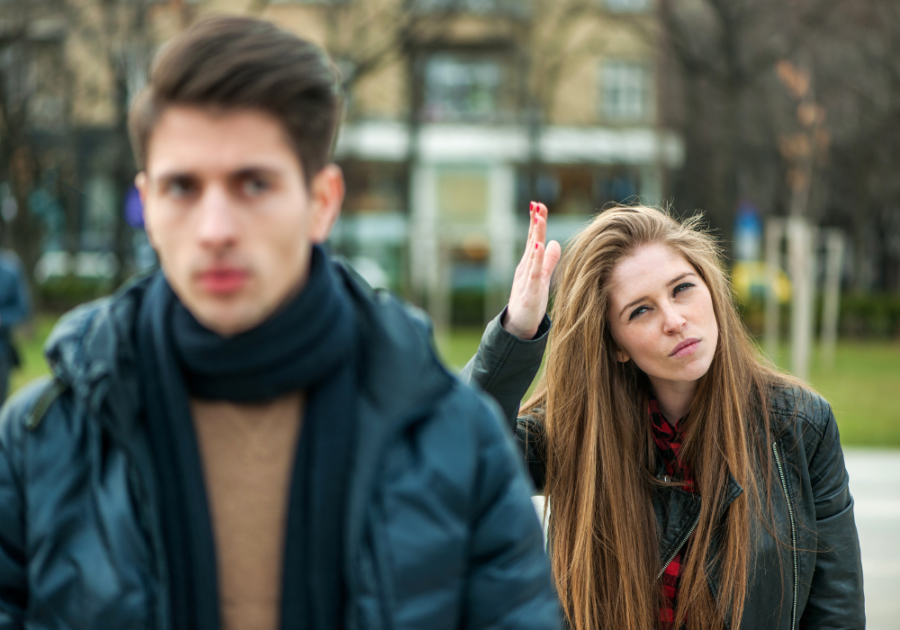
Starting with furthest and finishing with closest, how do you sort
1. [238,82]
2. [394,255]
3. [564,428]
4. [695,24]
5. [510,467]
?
1. [394,255]
2. [695,24]
3. [564,428]
4. [510,467]
5. [238,82]

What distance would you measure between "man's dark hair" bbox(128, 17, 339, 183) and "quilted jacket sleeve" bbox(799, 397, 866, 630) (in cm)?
171

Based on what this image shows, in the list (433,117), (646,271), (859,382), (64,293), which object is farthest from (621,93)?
(646,271)

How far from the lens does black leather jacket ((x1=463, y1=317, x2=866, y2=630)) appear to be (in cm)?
259

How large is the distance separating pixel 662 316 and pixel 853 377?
14674 mm

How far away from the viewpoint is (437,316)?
25.6 meters

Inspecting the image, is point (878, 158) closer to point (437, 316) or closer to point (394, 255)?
point (437, 316)

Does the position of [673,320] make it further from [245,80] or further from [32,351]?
[32,351]

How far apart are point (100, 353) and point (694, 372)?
5.80 feet

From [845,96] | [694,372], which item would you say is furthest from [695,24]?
[694,372]

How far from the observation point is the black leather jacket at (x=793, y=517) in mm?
2594

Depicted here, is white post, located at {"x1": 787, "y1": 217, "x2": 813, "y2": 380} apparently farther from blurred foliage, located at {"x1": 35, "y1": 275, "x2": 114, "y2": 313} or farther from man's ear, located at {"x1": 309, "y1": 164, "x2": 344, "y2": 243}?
blurred foliage, located at {"x1": 35, "y1": 275, "x2": 114, "y2": 313}

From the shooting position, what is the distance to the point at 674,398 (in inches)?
117

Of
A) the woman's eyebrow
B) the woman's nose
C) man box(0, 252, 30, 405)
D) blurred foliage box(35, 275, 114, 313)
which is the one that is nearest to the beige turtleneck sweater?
the woman's nose

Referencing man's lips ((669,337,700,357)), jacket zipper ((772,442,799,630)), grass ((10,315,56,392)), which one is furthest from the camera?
grass ((10,315,56,392))
